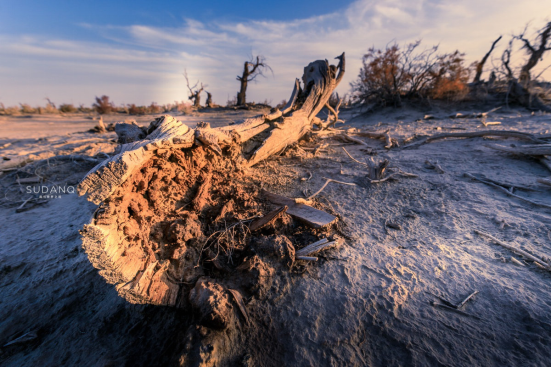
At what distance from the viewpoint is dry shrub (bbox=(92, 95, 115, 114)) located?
17.0m

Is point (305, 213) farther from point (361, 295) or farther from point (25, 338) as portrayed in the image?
point (25, 338)

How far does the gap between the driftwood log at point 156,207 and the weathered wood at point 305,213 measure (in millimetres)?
71

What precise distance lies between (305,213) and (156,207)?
4.97 feet

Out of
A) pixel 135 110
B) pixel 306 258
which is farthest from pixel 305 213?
pixel 135 110

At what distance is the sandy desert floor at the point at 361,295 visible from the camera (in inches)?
62.6

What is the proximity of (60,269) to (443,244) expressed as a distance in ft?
13.4

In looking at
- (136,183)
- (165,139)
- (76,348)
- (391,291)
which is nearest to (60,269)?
(76,348)

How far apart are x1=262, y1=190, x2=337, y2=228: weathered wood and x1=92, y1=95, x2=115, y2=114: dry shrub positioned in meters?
19.6

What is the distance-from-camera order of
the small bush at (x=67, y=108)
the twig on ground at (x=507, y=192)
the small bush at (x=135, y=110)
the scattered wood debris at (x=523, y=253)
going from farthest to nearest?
the small bush at (x=67, y=108) → the small bush at (x=135, y=110) → the twig on ground at (x=507, y=192) → the scattered wood debris at (x=523, y=253)

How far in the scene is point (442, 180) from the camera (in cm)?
361

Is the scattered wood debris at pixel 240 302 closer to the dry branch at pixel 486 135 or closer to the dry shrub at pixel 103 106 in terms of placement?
the dry branch at pixel 486 135

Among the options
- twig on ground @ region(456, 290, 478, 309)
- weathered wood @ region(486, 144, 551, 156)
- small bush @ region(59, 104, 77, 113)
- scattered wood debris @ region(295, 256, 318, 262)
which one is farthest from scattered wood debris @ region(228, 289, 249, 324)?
small bush @ region(59, 104, 77, 113)

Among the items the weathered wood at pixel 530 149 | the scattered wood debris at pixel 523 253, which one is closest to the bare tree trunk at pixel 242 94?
the weathered wood at pixel 530 149

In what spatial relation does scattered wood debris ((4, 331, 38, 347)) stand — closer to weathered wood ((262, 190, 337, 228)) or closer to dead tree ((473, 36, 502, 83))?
weathered wood ((262, 190, 337, 228))
